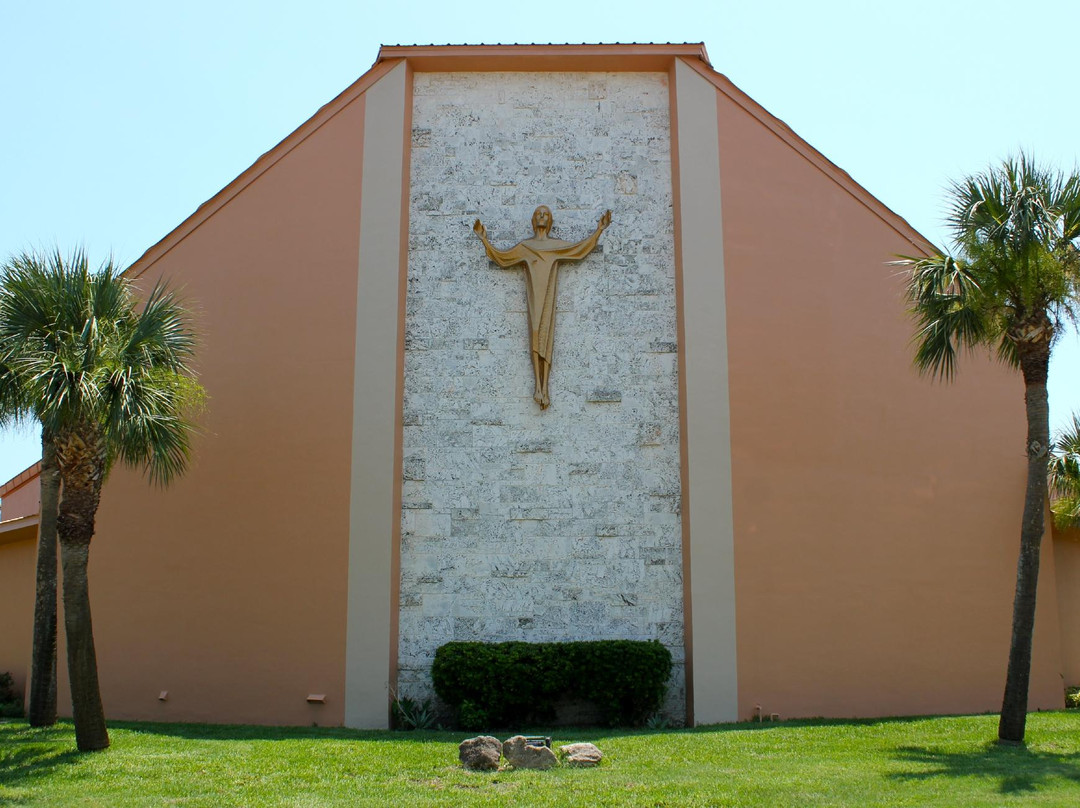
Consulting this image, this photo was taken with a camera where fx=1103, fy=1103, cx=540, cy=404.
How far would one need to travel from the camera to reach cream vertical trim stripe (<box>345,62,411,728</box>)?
14.7 meters

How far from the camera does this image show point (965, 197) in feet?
41.6

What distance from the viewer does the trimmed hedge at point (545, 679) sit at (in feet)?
45.9

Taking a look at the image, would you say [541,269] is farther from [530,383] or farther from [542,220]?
[530,383]

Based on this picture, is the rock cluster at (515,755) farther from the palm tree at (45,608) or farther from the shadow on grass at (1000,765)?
the palm tree at (45,608)

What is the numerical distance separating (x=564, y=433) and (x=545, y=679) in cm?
345

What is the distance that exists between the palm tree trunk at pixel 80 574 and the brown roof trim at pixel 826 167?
1029cm

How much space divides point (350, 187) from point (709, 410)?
620 centimetres

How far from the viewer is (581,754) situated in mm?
11008

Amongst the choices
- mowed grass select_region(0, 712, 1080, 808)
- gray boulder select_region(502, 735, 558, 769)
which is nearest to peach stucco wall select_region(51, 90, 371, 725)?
mowed grass select_region(0, 712, 1080, 808)

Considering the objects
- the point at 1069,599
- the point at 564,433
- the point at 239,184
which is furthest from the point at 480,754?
the point at 1069,599

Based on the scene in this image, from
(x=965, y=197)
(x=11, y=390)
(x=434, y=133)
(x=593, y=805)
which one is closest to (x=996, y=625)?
(x=965, y=197)

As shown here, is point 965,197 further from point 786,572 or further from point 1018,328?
point 786,572

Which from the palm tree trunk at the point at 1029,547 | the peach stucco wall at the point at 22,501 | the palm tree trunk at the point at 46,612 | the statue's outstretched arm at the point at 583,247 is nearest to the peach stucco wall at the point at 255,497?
the palm tree trunk at the point at 46,612

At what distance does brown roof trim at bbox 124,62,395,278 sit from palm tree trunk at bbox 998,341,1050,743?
1027cm
